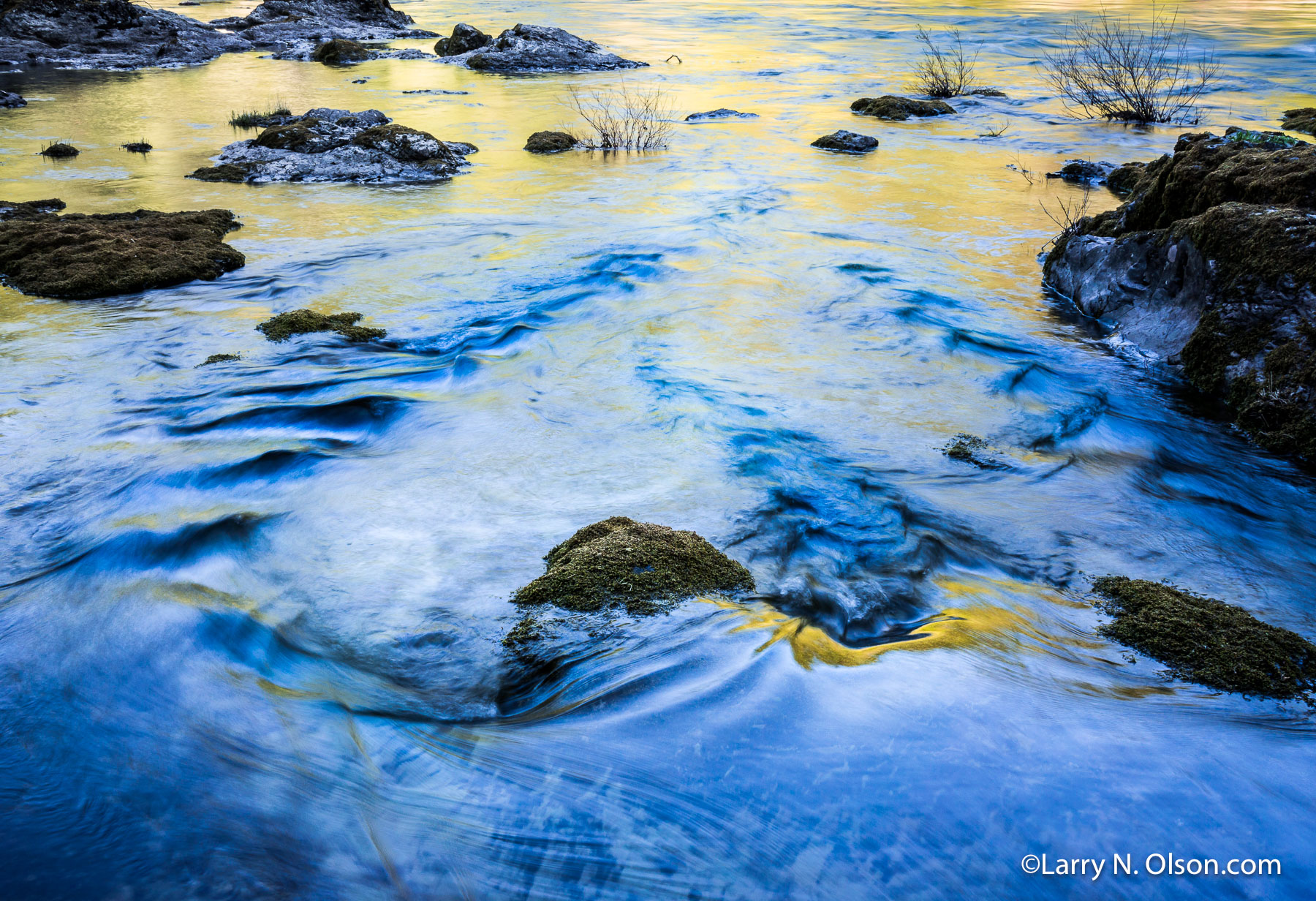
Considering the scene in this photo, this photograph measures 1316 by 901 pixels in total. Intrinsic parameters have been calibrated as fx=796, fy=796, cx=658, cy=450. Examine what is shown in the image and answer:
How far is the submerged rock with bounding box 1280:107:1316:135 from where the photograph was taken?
12969 mm

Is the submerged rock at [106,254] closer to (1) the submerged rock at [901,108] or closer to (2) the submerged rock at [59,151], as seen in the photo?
(2) the submerged rock at [59,151]

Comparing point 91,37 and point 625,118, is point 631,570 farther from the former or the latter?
point 91,37

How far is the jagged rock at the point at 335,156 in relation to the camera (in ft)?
35.8

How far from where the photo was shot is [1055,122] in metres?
14.9

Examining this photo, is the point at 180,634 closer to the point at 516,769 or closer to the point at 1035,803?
the point at 516,769

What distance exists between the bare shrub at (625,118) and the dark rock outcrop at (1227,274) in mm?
8531


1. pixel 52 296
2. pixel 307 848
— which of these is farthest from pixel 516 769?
pixel 52 296

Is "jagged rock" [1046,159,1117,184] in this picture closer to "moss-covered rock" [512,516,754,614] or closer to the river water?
the river water

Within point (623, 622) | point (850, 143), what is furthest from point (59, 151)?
point (623, 622)

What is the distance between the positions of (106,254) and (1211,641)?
28.1ft

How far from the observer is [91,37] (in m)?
23.0

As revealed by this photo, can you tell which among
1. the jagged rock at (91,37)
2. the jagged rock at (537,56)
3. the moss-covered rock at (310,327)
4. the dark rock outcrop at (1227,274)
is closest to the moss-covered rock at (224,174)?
the moss-covered rock at (310,327)

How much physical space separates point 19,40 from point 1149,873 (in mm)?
30443

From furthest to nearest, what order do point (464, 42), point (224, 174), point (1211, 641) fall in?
point (464, 42) → point (224, 174) → point (1211, 641)
